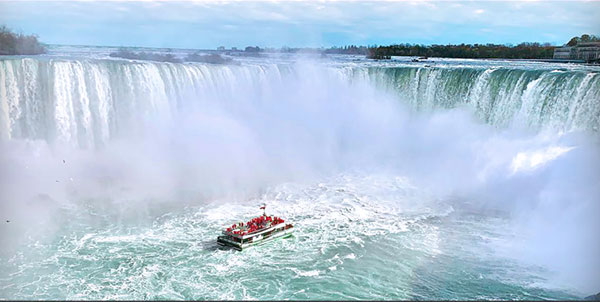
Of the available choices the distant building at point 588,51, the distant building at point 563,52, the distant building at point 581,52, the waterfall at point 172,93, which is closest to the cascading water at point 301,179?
the waterfall at point 172,93

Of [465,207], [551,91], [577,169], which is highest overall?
[551,91]

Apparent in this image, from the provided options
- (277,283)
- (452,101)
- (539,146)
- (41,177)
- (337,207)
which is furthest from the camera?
(452,101)

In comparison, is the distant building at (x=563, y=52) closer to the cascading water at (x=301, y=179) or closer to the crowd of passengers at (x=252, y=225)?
the cascading water at (x=301, y=179)

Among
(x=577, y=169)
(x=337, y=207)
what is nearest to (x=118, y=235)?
(x=337, y=207)

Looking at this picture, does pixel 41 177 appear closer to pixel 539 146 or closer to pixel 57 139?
pixel 57 139

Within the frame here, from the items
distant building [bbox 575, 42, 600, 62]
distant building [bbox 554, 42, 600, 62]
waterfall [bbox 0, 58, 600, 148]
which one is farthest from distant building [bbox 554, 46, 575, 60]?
waterfall [bbox 0, 58, 600, 148]

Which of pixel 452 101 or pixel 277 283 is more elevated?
pixel 452 101

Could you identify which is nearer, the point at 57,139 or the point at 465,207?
the point at 465,207
